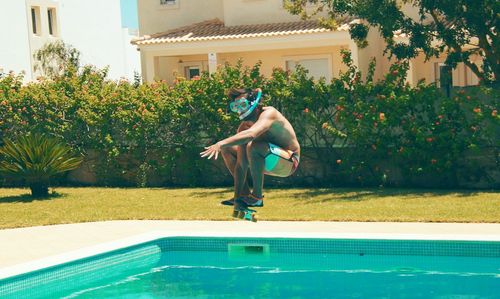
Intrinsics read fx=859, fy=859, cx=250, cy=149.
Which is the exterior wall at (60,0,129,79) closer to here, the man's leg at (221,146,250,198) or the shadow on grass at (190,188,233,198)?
the shadow on grass at (190,188,233,198)

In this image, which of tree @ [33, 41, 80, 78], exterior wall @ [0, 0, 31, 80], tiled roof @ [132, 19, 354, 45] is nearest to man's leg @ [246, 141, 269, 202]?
tiled roof @ [132, 19, 354, 45]

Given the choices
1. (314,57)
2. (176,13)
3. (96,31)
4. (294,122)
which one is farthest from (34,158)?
(96,31)

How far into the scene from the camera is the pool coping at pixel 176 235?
10.7 m

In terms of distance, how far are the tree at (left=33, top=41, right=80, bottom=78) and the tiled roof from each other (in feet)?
31.4

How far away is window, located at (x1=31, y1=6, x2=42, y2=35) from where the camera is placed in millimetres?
42000

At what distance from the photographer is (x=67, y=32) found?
45062mm

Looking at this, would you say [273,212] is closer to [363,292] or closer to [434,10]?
[363,292]

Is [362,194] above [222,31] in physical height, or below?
below

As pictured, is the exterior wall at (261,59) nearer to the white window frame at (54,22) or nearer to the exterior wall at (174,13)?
the exterior wall at (174,13)

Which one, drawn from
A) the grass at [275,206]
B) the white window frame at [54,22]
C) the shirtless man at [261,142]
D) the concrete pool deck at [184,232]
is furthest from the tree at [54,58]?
the shirtless man at [261,142]

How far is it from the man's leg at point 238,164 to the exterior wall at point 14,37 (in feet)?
103

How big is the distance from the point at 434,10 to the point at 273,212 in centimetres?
685

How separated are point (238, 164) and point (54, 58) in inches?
1329

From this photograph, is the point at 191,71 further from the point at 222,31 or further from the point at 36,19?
the point at 36,19
